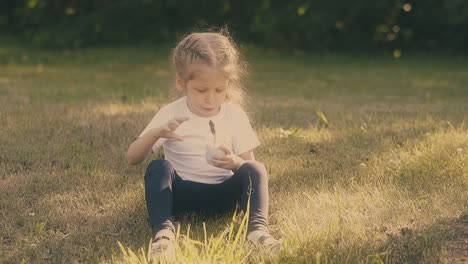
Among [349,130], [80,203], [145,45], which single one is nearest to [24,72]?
[145,45]

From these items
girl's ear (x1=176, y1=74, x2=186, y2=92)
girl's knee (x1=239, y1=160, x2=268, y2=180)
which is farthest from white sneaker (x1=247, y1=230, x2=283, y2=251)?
girl's ear (x1=176, y1=74, x2=186, y2=92)

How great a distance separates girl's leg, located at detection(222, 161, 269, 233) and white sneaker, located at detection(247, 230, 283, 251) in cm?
6

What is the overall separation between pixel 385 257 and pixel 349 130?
2.76 metres

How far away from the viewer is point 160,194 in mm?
3469

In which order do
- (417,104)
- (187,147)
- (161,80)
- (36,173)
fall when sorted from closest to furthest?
(187,147) → (36,173) → (417,104) → (161,80)

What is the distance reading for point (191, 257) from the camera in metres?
2.81

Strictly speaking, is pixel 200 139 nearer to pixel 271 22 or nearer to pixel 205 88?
pixel 205 88

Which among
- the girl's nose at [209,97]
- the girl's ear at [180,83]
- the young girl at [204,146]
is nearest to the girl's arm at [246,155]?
the young girl at [204,146]

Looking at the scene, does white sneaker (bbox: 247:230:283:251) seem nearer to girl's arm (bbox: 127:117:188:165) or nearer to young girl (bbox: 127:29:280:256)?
young girl (bbox: 127:29:280:256)

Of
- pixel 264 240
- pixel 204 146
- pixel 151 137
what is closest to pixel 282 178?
pixel 204 146

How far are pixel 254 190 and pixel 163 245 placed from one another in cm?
60

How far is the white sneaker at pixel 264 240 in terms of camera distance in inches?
123

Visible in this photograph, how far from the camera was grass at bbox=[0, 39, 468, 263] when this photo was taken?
10.4 ft

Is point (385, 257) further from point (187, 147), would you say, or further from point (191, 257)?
point (187, 147)
